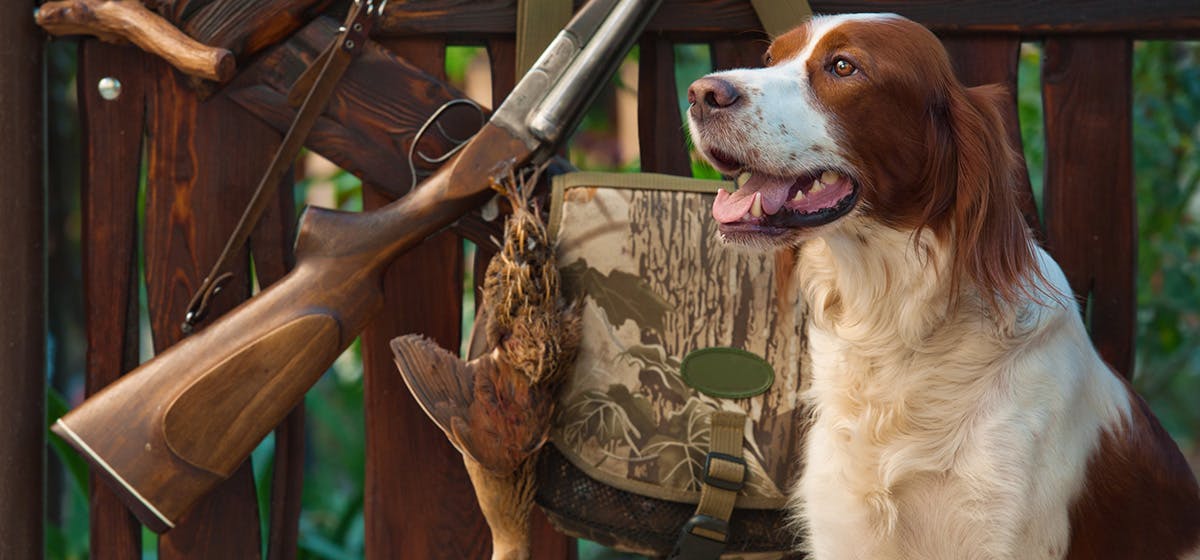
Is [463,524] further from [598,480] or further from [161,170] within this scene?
[161,170]

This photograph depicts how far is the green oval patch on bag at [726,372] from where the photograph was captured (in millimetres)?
2010

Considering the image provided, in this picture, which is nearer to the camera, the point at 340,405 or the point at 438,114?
the point at 438,114

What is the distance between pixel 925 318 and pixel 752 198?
31cm

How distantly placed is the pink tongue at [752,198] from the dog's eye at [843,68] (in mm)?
166

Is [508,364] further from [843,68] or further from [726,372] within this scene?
[843,68]

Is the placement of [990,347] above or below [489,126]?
below

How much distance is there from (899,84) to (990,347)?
0.40 m

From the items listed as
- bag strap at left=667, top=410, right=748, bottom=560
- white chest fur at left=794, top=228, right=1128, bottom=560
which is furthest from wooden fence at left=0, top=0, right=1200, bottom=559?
white chest fur at left=794, top=228, right=1128, bottom=560

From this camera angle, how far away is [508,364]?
75.2 inches

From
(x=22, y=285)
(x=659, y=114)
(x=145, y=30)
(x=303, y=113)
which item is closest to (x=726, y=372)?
(x=659, y=114)

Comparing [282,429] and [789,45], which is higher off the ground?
[789,45]

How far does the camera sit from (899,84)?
5.26 feet

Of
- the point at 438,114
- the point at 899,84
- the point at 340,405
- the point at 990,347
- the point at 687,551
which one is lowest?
the point at 340,405

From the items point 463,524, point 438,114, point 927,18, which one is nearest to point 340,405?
point 463,524
